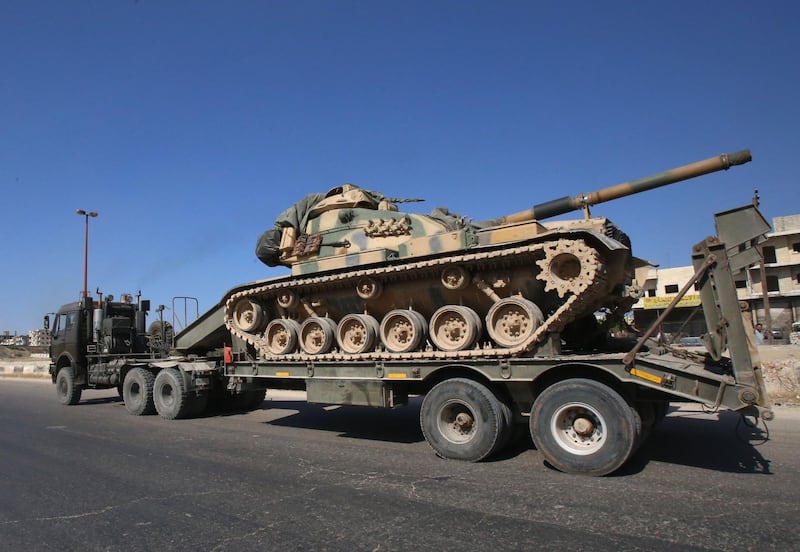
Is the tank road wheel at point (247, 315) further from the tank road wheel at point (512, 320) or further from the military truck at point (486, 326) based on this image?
the tank road wheel at point (512, 320)

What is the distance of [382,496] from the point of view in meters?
5.61

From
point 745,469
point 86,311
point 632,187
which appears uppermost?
point 632,187

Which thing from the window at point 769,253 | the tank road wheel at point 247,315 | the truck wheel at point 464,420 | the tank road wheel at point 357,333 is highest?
the window at point 769,253

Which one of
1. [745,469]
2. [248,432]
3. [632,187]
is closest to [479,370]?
[745,469]

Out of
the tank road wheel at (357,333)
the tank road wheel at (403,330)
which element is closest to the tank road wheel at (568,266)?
the tank road wheel at (403,330)

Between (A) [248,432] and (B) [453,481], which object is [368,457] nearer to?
(B) [453,481]

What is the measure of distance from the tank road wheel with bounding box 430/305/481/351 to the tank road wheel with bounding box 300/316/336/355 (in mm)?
2110

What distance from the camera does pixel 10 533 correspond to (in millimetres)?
4844

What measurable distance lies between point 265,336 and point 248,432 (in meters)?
1.80

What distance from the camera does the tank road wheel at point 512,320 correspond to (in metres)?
7.30

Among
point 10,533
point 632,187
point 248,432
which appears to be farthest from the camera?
point 248,432

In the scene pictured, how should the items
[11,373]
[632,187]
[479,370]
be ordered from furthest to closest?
1. [11,373]
2. [632,187]
3. [479,370]

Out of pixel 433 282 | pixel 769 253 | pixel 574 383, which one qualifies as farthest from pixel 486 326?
pixel 769 253

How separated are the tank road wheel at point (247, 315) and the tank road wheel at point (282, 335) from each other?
252mm
